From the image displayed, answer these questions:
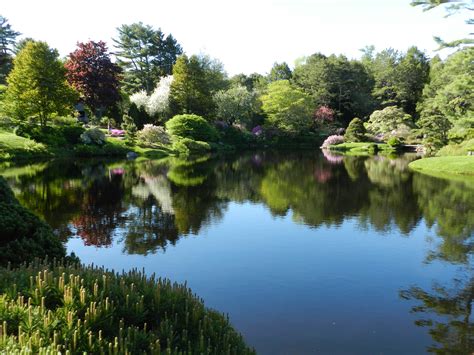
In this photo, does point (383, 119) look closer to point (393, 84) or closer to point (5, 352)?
point (393, 84)

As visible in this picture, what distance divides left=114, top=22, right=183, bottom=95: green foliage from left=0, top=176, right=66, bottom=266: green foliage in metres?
74.1

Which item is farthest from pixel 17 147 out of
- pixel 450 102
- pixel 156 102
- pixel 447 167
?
pixel 450 102

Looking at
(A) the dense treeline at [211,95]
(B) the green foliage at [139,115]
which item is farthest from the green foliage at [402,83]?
(B) the green foliage at [139,115]

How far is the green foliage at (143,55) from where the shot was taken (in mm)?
80625

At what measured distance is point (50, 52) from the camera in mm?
48062

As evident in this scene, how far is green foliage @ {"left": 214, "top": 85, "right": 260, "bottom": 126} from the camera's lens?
73.7 metres

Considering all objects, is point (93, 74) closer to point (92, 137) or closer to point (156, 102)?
point (156, 102)

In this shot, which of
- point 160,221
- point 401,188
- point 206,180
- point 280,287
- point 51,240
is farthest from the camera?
point 206,180

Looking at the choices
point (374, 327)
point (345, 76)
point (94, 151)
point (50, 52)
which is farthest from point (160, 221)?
point (345, 76)

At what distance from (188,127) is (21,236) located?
52.1 meters

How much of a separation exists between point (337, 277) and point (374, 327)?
2.88 m

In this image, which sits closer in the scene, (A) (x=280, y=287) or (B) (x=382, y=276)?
(A) (x=280, y=287)

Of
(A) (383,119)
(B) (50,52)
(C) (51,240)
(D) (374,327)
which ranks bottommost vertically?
(D) (374,327)

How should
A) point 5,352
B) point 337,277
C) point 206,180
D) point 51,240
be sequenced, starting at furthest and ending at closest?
point 206,180, point 337,277, point 51,240, point 5,352
